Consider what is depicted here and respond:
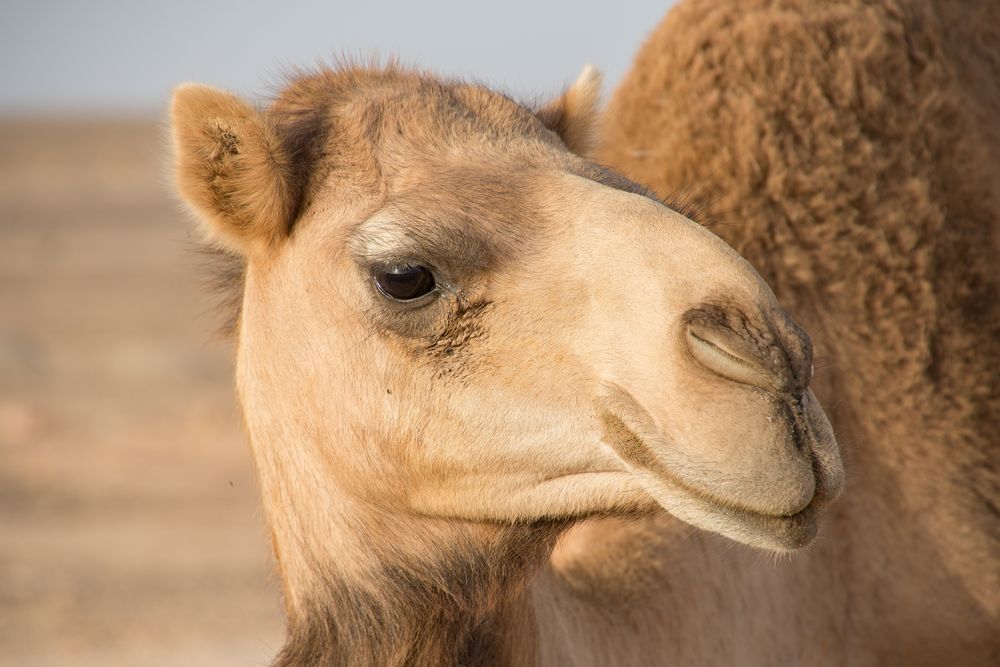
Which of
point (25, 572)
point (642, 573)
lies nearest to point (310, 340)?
point (642, 573)

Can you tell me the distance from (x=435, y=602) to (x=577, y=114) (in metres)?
1.41

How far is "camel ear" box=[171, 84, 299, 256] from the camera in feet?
10.2

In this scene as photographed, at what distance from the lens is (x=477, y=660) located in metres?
3.13

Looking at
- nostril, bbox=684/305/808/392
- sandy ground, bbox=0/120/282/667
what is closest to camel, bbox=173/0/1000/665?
nostril, bbox=684/305/808/392

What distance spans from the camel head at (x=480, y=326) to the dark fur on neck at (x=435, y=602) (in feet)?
0.32

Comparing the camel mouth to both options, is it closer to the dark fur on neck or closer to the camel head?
the camel head

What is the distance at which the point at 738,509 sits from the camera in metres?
2.56

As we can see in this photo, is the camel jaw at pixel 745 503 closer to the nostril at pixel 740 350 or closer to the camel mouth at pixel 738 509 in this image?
the camel mouth at pixel 738 509

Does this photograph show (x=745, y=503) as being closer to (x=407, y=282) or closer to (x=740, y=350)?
(x=740, y=350)

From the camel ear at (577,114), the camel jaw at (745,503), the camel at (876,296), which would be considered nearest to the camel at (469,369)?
the camel jaw at (745,503)

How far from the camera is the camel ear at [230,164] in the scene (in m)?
3.11

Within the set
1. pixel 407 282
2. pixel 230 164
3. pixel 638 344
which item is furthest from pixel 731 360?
pixel 230 164

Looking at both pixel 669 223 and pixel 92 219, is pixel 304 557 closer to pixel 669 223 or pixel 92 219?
pixel 669 223

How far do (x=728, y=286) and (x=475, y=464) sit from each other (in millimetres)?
708
